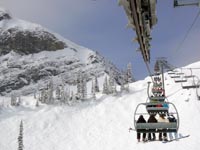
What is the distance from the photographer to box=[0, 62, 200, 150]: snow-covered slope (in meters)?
71.2

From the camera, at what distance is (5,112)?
114m

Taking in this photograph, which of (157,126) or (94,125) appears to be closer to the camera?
(157,126)

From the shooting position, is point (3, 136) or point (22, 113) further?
point (22, 113)

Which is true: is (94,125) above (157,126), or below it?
below

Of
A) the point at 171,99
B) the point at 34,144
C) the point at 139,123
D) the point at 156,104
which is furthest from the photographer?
the point at 171,99

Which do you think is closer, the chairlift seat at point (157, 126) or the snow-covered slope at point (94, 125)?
the chairlift seat at point (157, 126)

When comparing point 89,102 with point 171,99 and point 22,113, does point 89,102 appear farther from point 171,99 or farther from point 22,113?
point 171,99

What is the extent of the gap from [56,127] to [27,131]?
22.2 feet

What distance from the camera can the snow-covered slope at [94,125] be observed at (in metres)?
71.2

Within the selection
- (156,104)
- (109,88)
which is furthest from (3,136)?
(156,104)

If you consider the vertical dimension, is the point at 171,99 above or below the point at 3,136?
above

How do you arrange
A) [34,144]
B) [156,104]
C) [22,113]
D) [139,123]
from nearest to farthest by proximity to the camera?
[139,123]
[156,104]
[34,144]
[22,113]

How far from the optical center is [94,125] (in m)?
89.8

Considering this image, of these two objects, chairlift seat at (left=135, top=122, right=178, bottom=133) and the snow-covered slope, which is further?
the snow-covered slope
